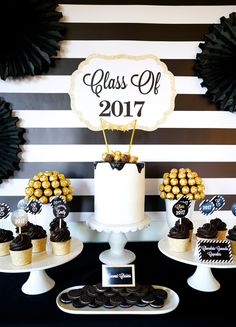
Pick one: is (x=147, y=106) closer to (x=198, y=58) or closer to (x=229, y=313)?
(x=198, y=58)

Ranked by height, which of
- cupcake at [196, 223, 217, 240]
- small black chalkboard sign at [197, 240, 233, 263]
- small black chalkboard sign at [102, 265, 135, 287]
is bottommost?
small black chalkboard sign at [102, 265, 135, 287]

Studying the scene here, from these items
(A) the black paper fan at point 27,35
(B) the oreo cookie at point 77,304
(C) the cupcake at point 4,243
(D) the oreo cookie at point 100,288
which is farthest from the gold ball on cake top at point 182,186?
(A) the black paper fan at point 27,35

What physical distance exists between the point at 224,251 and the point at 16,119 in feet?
4.56

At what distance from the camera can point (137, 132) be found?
6.20ft

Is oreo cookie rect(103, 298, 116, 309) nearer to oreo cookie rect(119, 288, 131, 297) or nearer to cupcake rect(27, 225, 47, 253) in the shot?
oreo cookie rect(119, 288, 131, 297)

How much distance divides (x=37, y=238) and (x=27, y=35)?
1.17m

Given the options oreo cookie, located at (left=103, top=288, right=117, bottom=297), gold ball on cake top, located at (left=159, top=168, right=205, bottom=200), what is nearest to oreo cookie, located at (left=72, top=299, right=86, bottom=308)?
oreo cookie, located at (left=103, top=288, right=117, bottom=297)

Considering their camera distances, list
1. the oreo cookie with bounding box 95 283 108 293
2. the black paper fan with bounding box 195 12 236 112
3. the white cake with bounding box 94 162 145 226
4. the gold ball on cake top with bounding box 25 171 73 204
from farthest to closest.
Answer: the black paper fan with bounding box 195 12 236 112 → the gold ball on cake top with bounding box 25 171 73 204 → the white cake with bounding box 94 162 145 226 → the oreo cookie with bounding box 95 283 108 293

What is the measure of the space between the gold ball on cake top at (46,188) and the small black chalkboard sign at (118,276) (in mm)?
528

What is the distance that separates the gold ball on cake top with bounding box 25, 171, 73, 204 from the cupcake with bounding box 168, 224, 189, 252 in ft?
2.09

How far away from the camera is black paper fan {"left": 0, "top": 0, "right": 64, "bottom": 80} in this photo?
171 centimetres

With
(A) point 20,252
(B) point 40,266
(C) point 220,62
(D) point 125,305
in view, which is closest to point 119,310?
(D) point 125,305

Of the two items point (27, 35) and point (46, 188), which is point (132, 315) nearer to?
point (46, 188)

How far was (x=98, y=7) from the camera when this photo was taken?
1.82 meters
